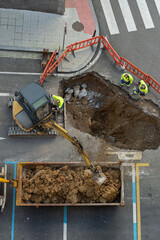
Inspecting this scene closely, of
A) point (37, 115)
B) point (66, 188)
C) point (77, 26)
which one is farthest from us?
point (77, 26)

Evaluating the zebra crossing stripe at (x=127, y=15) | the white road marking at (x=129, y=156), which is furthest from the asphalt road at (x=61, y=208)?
the zebra crossing stripe at (x=127, y=15)

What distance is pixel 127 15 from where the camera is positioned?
21.3 meters

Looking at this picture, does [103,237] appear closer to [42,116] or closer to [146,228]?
[146,228]

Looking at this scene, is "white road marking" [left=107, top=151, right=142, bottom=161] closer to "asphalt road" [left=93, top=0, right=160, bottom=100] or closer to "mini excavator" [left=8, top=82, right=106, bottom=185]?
"mini excavator" [left=8, top=82, right=106, bottom=185]

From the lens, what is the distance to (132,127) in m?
→ 18.7

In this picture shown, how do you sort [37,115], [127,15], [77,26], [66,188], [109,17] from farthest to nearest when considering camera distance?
[127,15] → [109,17] → [77,26] → [37,115] → [66,188]

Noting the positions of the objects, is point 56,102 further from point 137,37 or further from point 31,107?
point 137,37

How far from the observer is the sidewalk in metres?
19.7

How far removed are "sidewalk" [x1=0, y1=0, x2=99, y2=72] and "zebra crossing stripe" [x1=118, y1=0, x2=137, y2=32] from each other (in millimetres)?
2242

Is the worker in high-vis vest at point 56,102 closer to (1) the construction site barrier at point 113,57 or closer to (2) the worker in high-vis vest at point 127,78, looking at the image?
(1) the construction site barrier at point 113,57

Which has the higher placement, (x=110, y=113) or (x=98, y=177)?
(x=110, y=113)

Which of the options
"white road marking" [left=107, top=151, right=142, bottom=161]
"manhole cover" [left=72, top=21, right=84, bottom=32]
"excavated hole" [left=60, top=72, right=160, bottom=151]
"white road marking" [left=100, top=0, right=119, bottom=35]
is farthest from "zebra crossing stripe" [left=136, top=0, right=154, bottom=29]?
"white road marking" [left=107, top=151, right=142, bottom=161]

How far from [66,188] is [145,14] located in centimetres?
1413

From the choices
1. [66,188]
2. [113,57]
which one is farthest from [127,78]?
[66,188]
